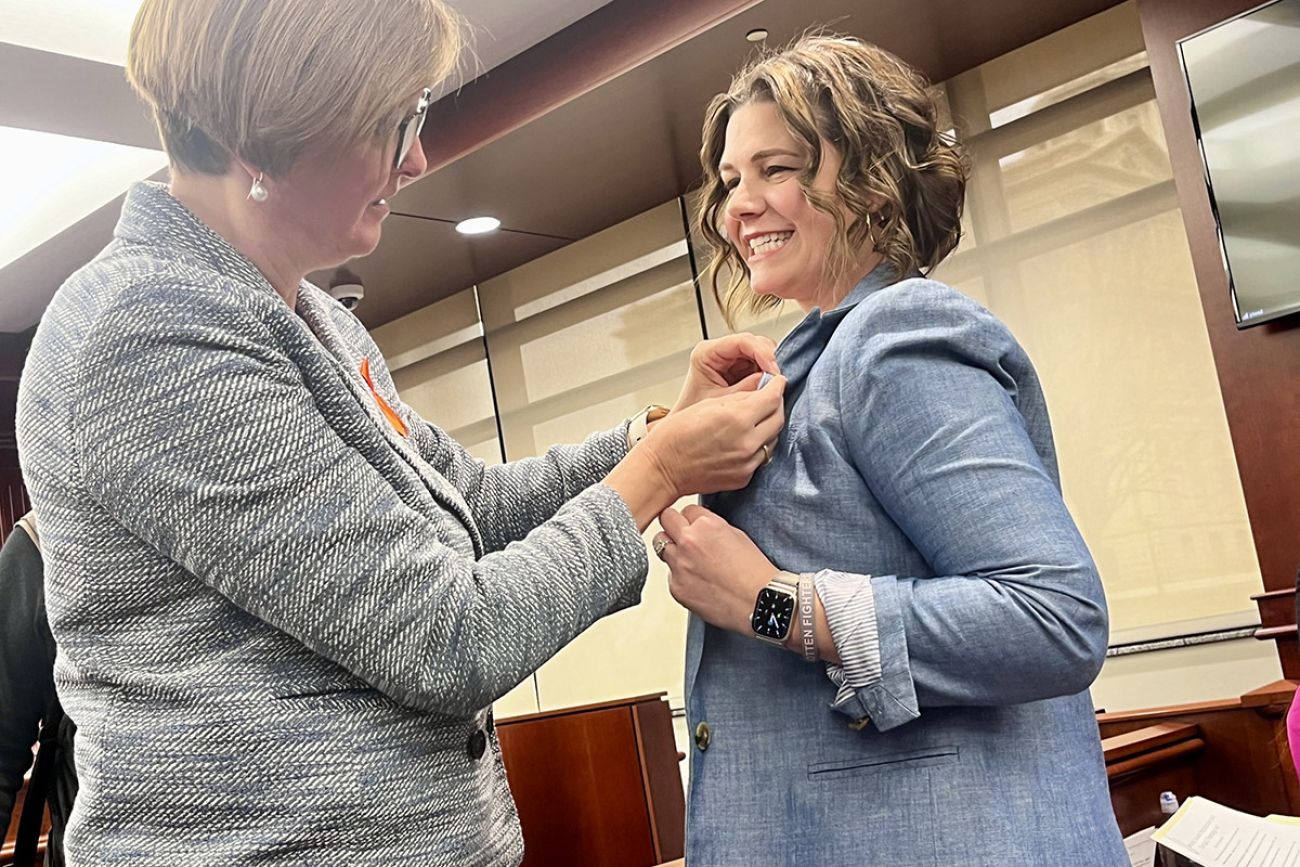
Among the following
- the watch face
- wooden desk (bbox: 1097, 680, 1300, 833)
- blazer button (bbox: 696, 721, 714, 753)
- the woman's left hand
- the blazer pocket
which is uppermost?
the woman's left hand

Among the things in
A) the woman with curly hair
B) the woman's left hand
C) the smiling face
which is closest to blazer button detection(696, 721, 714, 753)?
the woman with curly hair

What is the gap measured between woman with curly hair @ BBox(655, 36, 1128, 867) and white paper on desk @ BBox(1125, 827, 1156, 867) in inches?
53.5

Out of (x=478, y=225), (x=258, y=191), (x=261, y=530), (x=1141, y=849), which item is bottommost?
(x=1141, y=849)

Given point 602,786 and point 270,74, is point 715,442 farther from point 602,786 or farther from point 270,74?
point 602,786

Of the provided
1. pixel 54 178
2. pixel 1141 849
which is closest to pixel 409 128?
pixel 1141 849

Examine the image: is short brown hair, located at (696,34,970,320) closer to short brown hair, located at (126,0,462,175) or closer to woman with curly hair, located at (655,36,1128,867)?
woman with curly hair, located at (655,36,1128,867)

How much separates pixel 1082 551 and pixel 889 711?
20 centimetres

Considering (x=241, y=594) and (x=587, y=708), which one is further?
(x=587, y=708)

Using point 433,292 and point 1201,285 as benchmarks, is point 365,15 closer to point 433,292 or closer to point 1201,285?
point 1201,285

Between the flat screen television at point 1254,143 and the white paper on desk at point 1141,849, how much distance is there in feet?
5.47

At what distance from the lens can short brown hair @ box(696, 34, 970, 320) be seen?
50.4 inches

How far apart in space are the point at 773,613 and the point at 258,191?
52cm

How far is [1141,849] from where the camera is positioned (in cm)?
236

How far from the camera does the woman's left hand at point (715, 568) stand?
1058 millimetres
